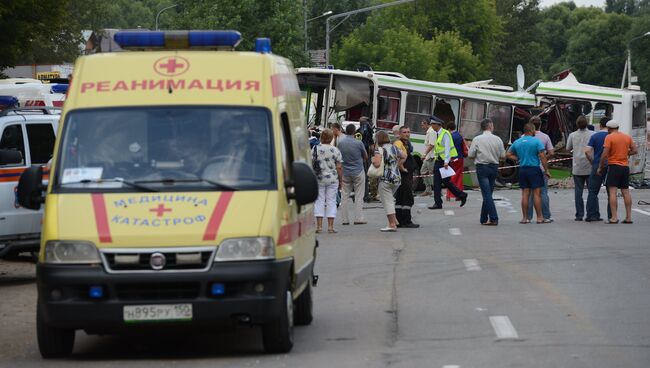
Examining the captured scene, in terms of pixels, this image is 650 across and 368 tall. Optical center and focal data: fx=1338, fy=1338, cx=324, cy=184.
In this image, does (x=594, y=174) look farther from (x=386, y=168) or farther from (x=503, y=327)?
(x=503, y=327)

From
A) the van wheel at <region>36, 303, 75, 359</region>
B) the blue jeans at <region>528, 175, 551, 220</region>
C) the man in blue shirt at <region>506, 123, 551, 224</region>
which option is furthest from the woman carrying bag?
the van wheel at <region>36, 303, 75, 359</region>

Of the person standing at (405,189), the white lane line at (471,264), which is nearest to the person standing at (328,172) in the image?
the person standing at (405,189)

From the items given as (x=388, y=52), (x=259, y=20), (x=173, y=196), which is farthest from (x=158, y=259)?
(x=388, y=52)

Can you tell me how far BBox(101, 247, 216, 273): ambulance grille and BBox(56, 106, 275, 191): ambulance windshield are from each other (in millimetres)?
623

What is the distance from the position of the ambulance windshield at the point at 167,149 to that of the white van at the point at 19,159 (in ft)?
18.6

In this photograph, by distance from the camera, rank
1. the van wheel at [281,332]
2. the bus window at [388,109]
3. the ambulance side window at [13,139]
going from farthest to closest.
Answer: the bus window at [388,109]
the ambulance side window at [13,139]
the van wheel at [281,332]

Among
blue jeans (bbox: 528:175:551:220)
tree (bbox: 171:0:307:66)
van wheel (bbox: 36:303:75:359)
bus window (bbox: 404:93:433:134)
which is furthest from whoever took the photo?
tree (bbox: 171:0:307:66)

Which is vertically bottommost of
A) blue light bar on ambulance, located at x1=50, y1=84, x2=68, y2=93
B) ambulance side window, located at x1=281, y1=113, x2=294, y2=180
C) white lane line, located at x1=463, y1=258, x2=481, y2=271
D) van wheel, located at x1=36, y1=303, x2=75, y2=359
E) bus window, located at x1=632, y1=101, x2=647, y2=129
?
bus window, located at x1=632, y1=101, x2=647, y2=129

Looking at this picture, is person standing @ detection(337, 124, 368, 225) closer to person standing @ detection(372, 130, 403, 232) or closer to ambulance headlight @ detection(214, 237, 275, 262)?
person standing @ detection(372, 130, 403, 232)

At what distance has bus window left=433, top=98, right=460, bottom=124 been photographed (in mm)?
37375

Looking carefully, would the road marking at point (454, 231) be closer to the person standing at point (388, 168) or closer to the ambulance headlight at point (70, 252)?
the person standing at point (388, 168)

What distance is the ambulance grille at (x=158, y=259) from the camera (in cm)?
931

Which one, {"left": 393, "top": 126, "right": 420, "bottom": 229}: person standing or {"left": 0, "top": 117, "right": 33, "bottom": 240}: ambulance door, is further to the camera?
{"left": 393, "top": 126, "right": 420, "bottom": 229}: person standing

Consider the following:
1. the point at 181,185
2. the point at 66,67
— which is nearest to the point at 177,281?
the point at 181,185
